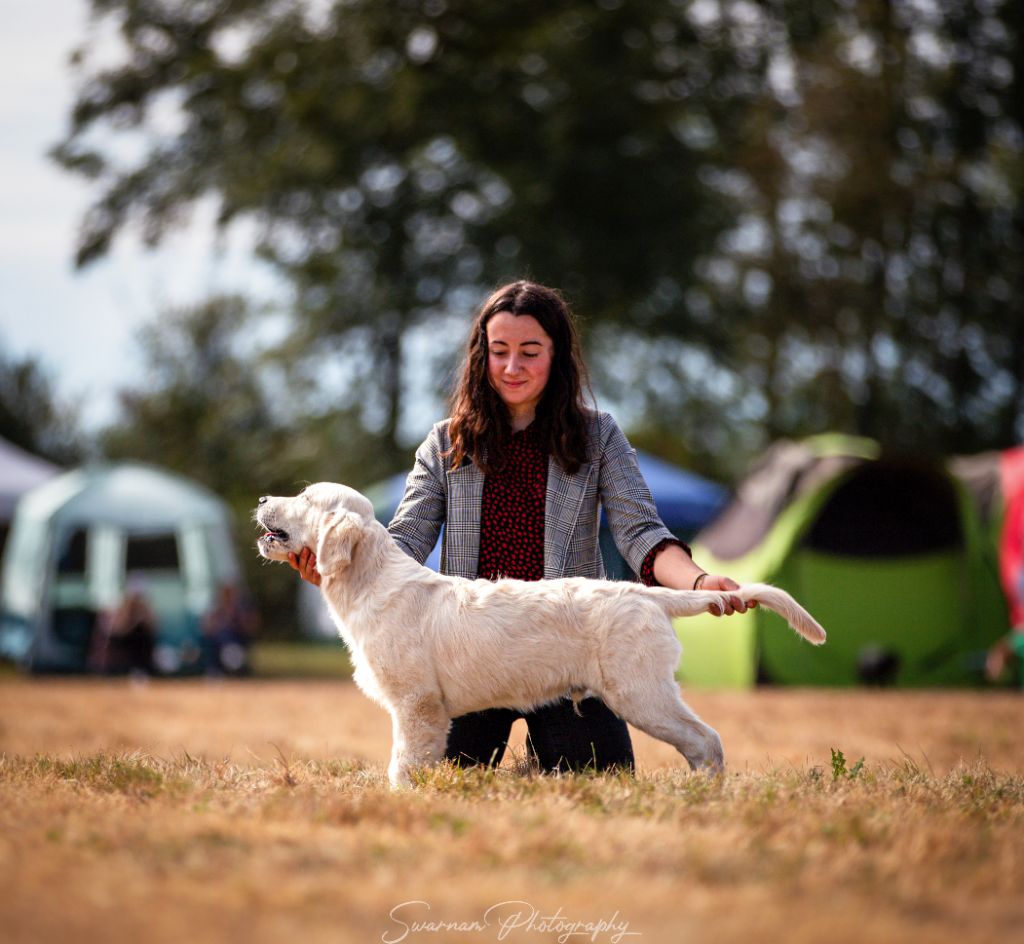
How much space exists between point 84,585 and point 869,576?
13.1m

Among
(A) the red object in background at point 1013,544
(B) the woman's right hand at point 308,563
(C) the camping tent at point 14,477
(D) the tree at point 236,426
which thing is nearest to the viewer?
(B) the woman's right hand at point 308,563

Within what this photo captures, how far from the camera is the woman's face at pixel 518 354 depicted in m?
5.20

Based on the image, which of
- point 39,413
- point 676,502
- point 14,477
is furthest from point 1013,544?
point 39,413

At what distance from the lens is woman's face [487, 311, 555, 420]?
5203 mm

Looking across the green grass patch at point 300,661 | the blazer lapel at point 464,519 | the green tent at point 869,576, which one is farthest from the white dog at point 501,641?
the green grass patch at point 300,661

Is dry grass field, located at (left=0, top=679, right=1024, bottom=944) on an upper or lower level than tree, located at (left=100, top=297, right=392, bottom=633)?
lower

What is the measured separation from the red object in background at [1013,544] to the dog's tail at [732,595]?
10495mm

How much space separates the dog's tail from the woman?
458 millimetres

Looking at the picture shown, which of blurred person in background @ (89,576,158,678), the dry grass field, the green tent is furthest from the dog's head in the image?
blurred person in background @ (89,576,158,678)

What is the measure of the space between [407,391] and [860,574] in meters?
13.3

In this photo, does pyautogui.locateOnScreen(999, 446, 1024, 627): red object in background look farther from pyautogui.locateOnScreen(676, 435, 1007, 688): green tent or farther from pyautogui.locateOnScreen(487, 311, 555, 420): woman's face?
pyautogui.locateOnScreen(487, 311, 555, 420): woman's face

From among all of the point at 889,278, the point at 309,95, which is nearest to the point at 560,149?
the point at 309,95

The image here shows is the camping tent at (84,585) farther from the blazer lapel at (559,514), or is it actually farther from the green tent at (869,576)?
the blazer lapel at (559,514)

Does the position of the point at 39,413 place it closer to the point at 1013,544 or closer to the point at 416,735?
the point at 1013,544
